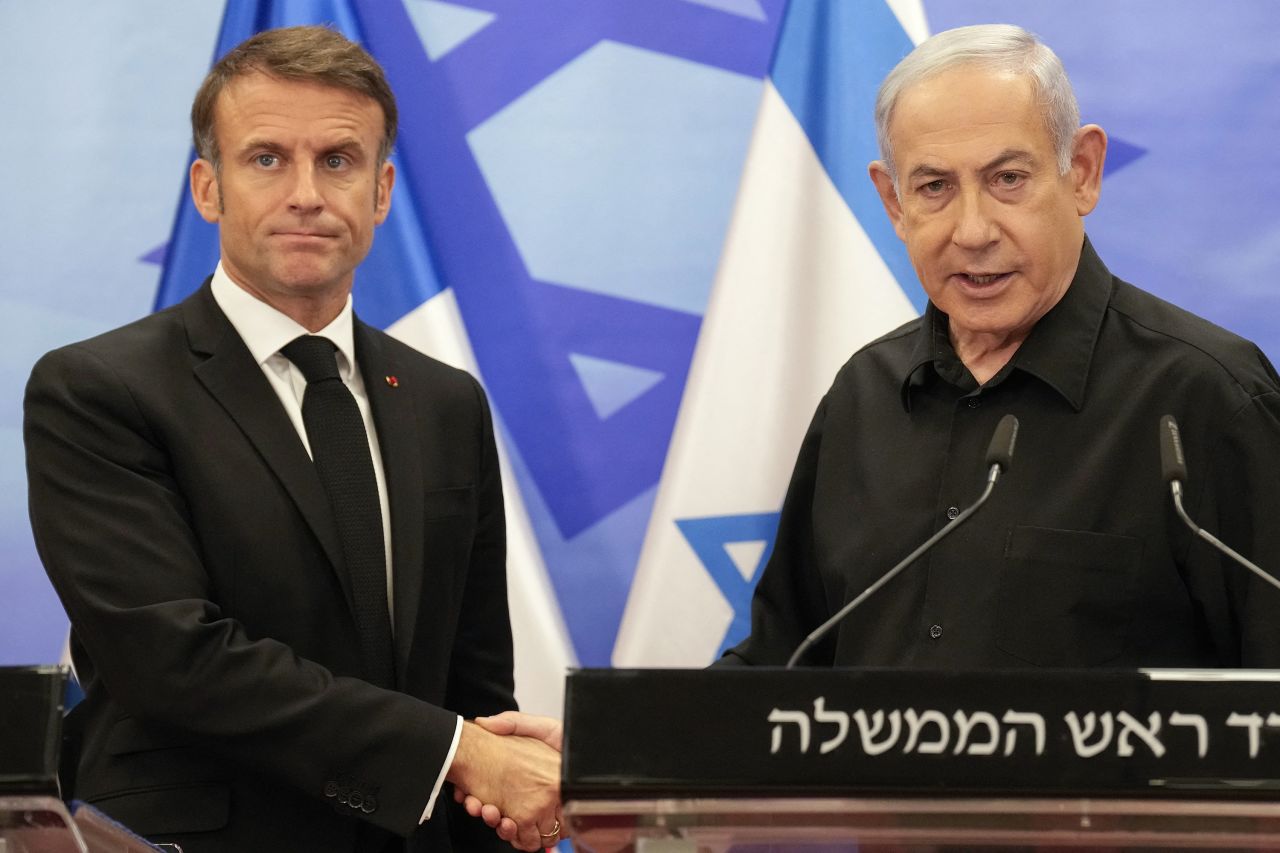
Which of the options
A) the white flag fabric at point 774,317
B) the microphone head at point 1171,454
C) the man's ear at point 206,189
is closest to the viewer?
the microphone head at point 1171,454

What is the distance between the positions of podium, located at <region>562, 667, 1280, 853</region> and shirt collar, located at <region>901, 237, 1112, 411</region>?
810 mm

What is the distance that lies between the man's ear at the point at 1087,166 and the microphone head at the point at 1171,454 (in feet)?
1.81

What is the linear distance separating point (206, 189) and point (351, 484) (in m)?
0.54

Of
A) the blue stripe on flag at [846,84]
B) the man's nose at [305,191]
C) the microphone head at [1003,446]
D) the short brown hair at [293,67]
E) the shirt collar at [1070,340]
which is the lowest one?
the microphone head at [1003,446]

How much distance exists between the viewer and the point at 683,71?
3.02m

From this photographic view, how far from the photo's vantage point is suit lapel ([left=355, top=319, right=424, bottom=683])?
212cm

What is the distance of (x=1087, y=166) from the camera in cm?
204

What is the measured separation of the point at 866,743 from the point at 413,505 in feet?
3.68

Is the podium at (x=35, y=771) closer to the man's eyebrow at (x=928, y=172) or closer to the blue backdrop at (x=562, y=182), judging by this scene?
the man's eyebrow at (x=928, y=172)

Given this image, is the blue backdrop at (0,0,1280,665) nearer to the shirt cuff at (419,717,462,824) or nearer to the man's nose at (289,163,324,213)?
the man's nose at (289,163,324,213)

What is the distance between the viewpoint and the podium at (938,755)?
119cm

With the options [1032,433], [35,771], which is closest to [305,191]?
[1032,433]

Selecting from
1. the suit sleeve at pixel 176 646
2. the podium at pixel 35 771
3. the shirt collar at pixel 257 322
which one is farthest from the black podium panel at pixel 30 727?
the shirt collar at pixel 257 322

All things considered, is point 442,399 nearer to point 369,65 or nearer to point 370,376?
point 370,376
